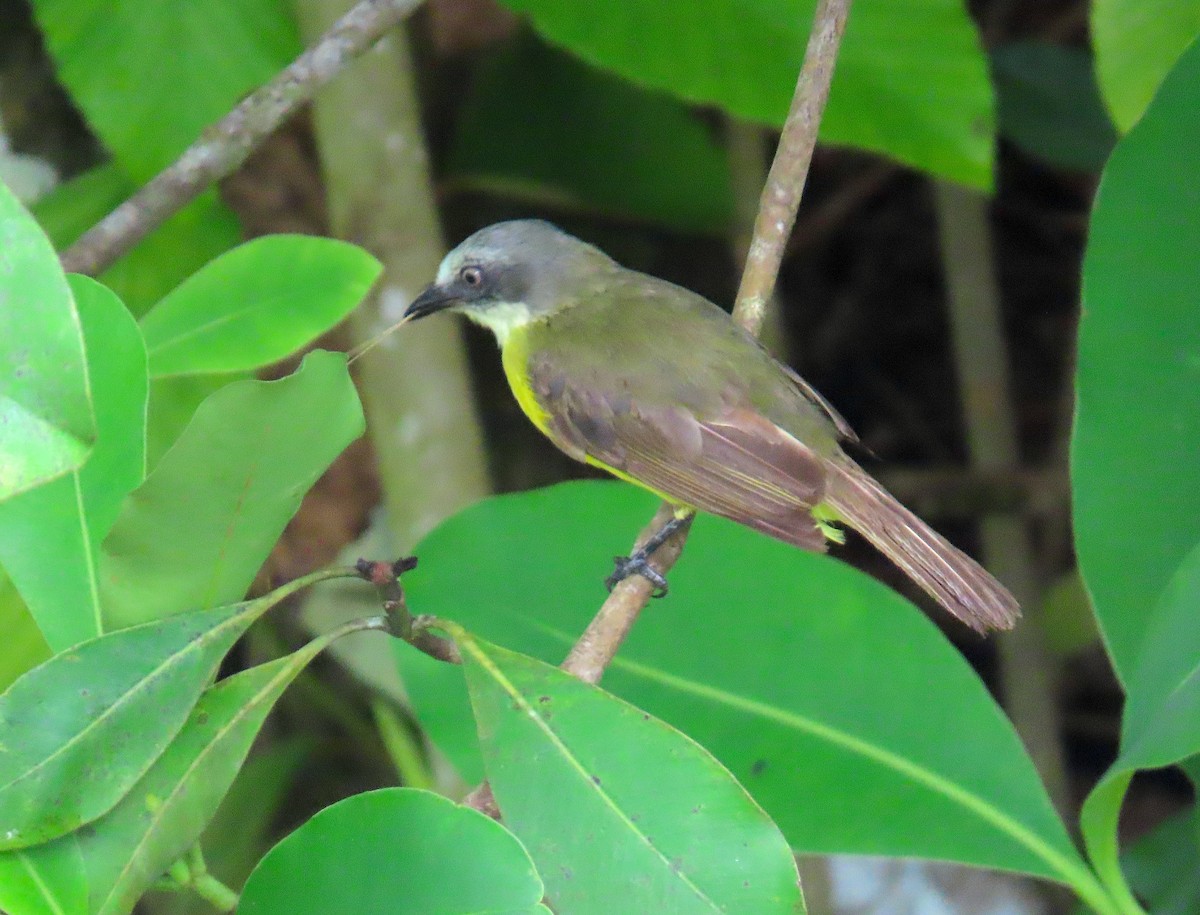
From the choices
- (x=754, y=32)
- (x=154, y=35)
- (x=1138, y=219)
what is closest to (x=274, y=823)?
(x=154, y=35)

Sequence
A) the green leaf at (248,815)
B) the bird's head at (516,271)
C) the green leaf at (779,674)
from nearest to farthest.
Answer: the green leaf at (779,674)
the bird's head at (516,271)
the green leaf at (248,815)

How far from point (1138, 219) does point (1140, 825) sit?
2145 mm

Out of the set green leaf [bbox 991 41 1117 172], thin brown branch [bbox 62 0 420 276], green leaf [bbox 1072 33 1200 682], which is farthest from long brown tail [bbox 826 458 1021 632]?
green leaf [bbox 991 41 1117 172]

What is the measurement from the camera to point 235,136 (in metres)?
1.77

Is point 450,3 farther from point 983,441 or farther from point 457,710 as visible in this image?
point 457,710

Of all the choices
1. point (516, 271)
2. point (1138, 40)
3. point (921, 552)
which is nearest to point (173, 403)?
point (516, 271)

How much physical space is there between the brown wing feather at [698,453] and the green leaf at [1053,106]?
3.96 feet

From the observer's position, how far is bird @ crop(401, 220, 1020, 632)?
199 centimetres

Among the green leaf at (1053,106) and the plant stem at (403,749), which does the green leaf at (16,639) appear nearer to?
the plant stem at (403,749)

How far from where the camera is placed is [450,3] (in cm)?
329

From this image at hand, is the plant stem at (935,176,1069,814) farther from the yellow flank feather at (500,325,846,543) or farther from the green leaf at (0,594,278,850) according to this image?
the green leaf at (0,594,278,850)

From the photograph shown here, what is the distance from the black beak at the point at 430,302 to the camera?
2.35 meters

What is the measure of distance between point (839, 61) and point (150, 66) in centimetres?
108

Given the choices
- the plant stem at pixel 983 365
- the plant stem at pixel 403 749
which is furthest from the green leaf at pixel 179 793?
the plant stem at pixel 983 365
